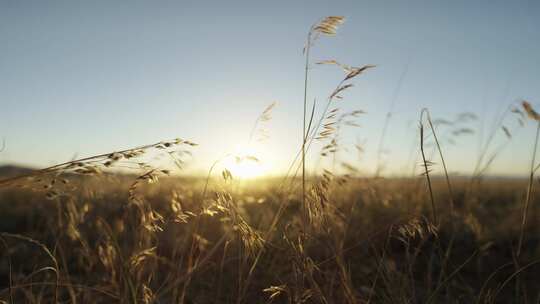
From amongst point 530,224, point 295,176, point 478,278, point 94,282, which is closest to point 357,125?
point 295,176

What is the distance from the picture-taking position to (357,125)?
2139 millimetres

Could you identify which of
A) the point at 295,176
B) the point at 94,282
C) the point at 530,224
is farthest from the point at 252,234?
the point at 530,224

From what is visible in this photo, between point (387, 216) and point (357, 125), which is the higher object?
point (357, 125)

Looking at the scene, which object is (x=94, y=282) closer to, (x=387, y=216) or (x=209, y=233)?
(x=209, y=233)

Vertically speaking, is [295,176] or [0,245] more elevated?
[295,176]

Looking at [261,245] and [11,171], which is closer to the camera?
[261,245]

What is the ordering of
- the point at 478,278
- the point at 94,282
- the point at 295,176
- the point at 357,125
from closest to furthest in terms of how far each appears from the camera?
the point at 295,176
the point at 357,125
the point at 94,282
the point at 478,278

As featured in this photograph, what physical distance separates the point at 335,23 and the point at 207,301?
60.0 inches

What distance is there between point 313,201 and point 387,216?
236 centimetres

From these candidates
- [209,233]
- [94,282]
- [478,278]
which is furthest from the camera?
[209,233]

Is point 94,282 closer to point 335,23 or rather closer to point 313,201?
point 313,201

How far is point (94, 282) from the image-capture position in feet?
8.16

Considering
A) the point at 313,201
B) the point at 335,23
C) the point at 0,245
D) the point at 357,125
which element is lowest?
the point at 0,245

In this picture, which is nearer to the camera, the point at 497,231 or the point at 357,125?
the point at 357,125
